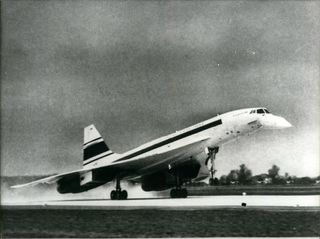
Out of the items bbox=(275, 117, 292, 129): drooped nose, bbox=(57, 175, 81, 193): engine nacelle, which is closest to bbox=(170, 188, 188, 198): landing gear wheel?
bbox=(57, 175, 81, 193): engine nacelle

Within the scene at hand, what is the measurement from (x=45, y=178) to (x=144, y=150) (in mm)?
5533

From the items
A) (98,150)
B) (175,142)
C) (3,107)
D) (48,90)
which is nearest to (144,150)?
(175,142)

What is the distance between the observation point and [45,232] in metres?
13.2

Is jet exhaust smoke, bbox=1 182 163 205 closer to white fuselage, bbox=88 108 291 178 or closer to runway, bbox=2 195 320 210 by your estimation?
runway, bbox=2 195 320 210

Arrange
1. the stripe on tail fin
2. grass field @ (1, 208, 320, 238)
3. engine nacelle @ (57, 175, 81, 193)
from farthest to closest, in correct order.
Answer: the stripe on tail fin < engine nacelle @ (57, 175, 81, 193) < grass field @ (1, 208, 320, 238)

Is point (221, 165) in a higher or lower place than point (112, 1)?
lower

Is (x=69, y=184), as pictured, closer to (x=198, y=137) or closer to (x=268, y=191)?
(x=198, y=137)

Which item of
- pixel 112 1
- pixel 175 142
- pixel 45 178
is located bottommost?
pixel 45 178

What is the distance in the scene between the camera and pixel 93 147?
27.5 metres

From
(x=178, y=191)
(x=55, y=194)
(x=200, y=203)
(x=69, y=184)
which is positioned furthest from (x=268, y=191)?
(x=55, y=194)

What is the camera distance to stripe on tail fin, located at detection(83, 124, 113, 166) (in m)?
27.4

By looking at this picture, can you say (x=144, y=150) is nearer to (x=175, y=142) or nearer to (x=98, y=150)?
(x=175, y=142)

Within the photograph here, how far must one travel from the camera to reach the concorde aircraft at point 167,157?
22.4 m

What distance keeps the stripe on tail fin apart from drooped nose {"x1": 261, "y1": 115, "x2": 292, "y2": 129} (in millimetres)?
10092
